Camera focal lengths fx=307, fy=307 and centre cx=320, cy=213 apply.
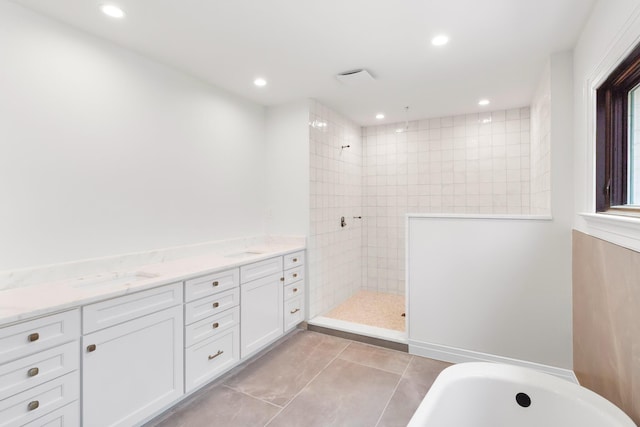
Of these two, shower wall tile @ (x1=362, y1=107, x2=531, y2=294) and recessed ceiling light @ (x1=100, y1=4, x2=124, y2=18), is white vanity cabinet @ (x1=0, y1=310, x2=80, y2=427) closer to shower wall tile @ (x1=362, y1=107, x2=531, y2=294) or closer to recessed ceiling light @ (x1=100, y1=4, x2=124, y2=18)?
recessed ceiling light @ (x1=100, y1=4, x2=124, y2=18)

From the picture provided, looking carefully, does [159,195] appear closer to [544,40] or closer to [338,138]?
[338,138]

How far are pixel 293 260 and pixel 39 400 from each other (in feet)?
6.69

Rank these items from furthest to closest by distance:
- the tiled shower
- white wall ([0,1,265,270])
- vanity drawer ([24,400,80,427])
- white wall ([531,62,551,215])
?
the tiled shower < white wall ([531,62,551,215]) < white wall ([0,1,265,270]) < vanity drawer ([24,400,80,427])

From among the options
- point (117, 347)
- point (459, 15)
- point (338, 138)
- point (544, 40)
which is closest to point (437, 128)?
point (338, 138)

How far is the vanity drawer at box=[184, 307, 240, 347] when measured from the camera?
6.70 ft

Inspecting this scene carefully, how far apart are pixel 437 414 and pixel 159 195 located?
2366 millimetres

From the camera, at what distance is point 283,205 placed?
3.46 m

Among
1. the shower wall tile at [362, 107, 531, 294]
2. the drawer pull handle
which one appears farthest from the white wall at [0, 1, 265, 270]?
the shower wall tile at [362, 107, 531, 294]

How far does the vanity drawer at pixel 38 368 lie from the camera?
4.21 ft

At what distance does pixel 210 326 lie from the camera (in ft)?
7.17

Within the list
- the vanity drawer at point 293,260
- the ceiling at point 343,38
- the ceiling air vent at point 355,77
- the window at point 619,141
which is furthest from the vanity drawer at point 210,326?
the window at point 619,141

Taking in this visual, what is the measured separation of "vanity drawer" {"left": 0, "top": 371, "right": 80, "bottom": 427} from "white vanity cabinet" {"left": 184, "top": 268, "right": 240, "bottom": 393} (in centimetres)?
63

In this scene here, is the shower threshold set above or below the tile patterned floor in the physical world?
above

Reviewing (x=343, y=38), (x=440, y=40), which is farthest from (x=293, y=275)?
(x=440, y=40)
